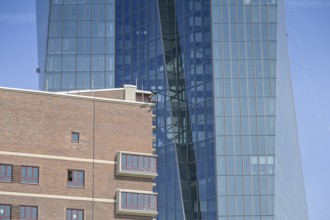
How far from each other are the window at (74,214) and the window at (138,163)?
6.93 m

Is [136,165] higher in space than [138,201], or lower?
higher

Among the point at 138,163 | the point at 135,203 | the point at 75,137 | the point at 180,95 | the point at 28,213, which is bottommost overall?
the point at 28,213

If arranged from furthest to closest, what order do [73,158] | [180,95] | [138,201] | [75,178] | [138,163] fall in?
[180,95]
[138,163]
[138,201]
[73,158]
[75,178]

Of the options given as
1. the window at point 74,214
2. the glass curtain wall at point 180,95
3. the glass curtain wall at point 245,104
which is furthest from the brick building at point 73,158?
the glass curtain wall at point 180,95

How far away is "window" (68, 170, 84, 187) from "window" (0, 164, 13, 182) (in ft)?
21.0

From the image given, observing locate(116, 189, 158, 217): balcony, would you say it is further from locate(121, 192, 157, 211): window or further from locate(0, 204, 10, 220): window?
locate(0, 204, 10, 220): window

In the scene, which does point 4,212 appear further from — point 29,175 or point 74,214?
point 74,214

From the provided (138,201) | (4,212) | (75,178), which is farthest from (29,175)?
(138,201)

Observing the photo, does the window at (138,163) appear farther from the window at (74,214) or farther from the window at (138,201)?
the window at (74,214)

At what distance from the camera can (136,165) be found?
105062 millimetres

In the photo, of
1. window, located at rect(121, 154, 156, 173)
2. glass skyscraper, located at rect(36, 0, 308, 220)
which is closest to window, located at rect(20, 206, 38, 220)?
window, located at rect(121, 154, 156, 173)

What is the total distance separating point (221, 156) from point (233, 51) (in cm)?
1943

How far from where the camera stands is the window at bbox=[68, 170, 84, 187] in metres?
102

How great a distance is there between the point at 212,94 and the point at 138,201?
69.3 metres
